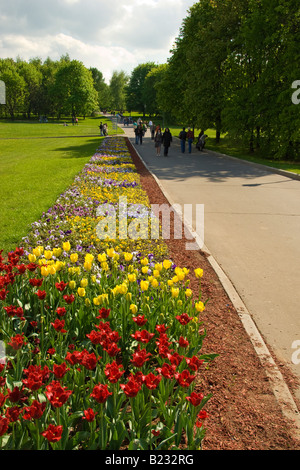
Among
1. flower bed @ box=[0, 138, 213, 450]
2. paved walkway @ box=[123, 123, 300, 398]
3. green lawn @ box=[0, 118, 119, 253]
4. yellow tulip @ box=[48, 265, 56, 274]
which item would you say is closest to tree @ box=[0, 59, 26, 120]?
green lawn @ box=[0, 118, 119, 253]

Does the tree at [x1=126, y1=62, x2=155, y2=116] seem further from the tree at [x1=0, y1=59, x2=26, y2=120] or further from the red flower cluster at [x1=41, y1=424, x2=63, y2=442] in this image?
the red flower cluster at [x1=41, y1=424, x2=63, y2=442]

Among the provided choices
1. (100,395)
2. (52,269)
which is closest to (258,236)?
(52,269)

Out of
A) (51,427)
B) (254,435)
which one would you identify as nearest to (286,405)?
(254,435)

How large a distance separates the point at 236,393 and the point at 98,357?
4.33ft

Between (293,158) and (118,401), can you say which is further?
(293,158)

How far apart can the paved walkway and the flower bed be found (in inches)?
45.0

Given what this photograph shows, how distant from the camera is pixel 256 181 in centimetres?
1376

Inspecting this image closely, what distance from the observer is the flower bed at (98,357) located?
204 centimetres

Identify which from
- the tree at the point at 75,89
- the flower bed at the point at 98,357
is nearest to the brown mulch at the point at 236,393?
the flower bed at the point at 98,357

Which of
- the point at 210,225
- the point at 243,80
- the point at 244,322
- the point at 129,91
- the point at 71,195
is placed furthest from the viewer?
the point at 129,91

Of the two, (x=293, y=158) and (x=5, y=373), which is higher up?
(x=293, y=158)

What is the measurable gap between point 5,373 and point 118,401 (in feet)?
2.99

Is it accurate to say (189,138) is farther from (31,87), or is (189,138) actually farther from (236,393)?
(31,87)
